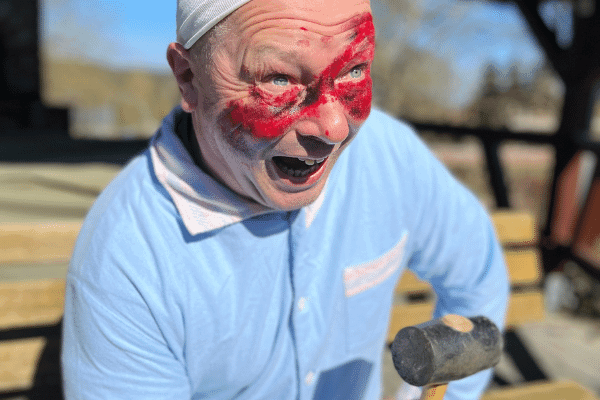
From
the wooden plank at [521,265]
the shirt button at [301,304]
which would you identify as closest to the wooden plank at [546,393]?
the wooden plank at [521,265]

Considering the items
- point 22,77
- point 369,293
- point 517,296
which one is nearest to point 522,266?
point 517,296

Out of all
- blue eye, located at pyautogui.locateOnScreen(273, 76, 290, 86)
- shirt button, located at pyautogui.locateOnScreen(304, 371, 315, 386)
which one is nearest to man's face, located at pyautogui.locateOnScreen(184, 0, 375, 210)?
blue eye, located at pyautogui.locateOnScreen(273, 76, 290, 86)

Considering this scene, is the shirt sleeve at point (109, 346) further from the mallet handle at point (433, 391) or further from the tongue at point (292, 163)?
the mallet handle at point (433, 391)

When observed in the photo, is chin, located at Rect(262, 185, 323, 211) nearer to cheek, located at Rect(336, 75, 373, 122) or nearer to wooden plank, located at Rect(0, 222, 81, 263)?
cheek, located at Rect(336, 75, 373, 122)

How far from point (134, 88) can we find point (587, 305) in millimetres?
26699

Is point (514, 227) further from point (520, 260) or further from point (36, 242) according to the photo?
point (36, 242)

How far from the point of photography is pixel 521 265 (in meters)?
2.21

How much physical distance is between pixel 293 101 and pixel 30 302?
111cm

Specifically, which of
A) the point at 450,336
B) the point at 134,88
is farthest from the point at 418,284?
the point at 134,88

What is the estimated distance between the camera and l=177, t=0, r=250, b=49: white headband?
0.85m

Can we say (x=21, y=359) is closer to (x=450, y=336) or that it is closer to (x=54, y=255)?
(x=54, y=255)

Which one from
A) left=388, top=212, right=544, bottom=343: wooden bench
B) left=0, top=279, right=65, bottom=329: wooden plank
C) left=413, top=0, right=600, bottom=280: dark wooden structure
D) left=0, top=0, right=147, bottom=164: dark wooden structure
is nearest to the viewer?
left=0, top=279, right=65, bottom=329: wooden plank

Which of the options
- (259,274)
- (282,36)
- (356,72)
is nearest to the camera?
(282,36)

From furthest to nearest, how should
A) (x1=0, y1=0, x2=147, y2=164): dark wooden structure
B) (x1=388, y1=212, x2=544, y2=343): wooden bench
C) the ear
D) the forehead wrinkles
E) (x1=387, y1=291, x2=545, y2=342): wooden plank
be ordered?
1. (x1=0, y1=0, x2=147, y2=164): dark wooden structure
2. (x1=388, y1=212, x2=544, y2=343): wooden bench
3. (x1=387, y1=291, x2=545, y2=342): wooden plank
4. the ear
5. the forehead wrinkles
